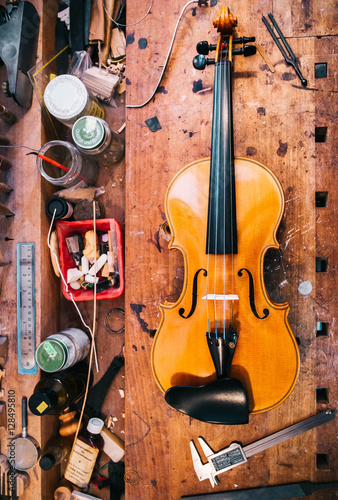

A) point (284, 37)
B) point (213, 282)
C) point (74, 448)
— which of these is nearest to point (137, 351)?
point (213, 282)

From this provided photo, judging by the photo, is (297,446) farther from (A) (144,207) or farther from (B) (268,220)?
(A) (144,207)

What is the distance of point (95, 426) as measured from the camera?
6.26 ft

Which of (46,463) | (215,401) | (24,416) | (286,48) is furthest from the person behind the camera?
(24,416)

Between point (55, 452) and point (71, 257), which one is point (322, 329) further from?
point (55, 452)

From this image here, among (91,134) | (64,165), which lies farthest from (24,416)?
(91,134)

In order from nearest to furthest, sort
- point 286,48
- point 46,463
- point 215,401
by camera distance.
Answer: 1. point 215,401
2. point 286,48
3. point 46,463

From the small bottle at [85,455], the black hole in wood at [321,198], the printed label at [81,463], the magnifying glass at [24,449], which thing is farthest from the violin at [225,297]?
the magnifying glass at [24,449]

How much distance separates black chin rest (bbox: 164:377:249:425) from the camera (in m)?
1.41

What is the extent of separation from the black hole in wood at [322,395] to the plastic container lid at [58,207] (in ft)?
5.48

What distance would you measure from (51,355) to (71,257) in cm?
56

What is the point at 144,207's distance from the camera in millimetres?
1784

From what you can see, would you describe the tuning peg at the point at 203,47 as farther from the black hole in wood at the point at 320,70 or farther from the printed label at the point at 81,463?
the printed label at the point at 81,463

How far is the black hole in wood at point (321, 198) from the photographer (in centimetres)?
168

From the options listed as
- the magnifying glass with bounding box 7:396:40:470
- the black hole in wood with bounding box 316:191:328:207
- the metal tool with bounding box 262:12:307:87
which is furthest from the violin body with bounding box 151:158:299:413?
the magnifying glass with bounding box 7:396:40:470
